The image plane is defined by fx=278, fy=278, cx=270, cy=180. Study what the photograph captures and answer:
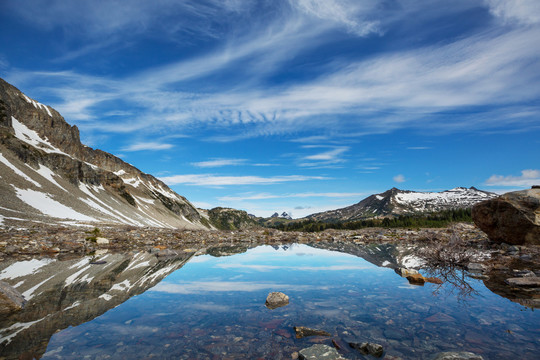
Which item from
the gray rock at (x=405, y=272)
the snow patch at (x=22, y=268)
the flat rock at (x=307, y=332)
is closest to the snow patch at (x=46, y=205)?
the snow patch at (x=22, y=268)

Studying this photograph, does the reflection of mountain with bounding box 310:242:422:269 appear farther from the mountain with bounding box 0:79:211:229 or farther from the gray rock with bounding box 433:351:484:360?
the mountain with bounding box 0:79:211:229

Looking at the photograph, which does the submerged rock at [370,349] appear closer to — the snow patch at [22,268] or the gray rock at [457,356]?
the gray rock at [457,356]

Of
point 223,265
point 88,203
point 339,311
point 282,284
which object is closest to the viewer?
point 339,311

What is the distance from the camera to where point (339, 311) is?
822cm

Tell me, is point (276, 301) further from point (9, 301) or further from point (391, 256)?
point (391, 256)

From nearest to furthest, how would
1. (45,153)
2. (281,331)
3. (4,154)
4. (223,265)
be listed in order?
(281,331) → (223,265) → (4,154) → (45,153)

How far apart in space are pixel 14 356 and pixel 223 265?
41.6 ft

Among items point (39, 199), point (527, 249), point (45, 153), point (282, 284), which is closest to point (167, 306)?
point (282, 284)

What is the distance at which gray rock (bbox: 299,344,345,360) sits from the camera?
A: 5.19 meters

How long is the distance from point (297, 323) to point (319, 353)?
77.0 inches

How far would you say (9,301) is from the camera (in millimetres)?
7996

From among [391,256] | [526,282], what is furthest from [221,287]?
[391,256]

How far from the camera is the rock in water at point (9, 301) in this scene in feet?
25.5

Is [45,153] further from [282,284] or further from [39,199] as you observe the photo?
[282,284]
